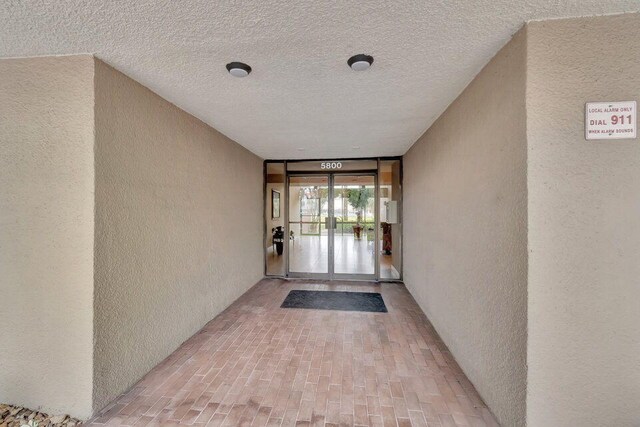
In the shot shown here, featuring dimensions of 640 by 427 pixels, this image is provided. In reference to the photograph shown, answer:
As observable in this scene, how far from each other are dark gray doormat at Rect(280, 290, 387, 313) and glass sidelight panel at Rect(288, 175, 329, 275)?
3.79ft

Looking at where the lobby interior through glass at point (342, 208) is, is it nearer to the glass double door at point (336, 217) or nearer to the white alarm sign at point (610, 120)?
the glass double door at point (336, 217)

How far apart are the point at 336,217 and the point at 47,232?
4382 mm

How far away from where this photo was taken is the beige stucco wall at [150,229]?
1880 millimetres

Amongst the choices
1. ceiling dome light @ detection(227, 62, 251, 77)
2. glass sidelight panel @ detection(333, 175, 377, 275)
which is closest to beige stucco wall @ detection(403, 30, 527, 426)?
ceiling dome light @ detection(227, 62, 251, 77)

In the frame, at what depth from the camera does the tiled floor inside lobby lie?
181 cm

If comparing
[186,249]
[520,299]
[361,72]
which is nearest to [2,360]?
[186,249]

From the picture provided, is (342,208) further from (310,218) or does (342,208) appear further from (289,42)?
(289,42)

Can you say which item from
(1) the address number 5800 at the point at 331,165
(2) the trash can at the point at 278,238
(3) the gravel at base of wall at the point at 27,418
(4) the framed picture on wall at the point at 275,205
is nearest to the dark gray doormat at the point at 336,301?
(3) the gravel at base of wall at the point at 27,418

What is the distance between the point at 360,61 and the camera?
1.77m

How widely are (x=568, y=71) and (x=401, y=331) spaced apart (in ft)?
9.22

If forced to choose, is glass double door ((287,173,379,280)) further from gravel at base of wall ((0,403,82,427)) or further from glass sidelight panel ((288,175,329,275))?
gravel at base of wall ((0,403,82,427))

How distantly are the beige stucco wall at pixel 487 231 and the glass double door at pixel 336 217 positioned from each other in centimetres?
241

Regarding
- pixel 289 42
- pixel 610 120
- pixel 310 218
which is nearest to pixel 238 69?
pixel 289 42

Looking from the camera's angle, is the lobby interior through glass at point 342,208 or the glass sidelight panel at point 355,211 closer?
the lobby interior through glass at point 342,208
